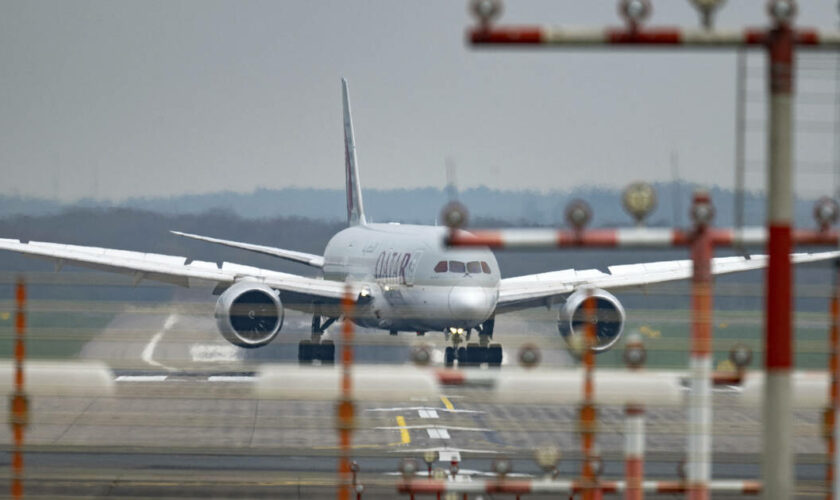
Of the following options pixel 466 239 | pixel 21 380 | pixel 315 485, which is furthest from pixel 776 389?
pixel 315 485

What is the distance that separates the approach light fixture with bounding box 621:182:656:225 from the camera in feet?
18.9

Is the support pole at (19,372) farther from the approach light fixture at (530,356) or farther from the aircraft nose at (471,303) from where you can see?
the aircraft nose at (471,303)

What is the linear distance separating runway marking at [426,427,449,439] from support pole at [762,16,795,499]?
11.5 meters

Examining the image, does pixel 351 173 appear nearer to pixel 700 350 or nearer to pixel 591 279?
pixel 591 279

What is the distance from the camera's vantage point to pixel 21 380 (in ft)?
21.3

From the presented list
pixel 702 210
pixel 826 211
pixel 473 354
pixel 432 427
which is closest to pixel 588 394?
pixel 702 210

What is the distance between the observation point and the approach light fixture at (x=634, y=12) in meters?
5.44

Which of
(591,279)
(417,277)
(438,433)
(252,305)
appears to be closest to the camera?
(438,433)

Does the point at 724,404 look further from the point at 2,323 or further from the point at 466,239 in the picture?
the point at 2,323

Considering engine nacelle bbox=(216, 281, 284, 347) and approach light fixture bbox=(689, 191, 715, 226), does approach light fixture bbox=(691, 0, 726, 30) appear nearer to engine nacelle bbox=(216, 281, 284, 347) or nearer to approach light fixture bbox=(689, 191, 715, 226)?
approach light fixture bbox=(689, 191, 715, 226)

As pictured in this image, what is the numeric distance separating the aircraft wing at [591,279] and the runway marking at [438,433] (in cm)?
695

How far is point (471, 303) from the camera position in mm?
24125

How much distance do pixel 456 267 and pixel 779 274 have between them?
20.0 meters

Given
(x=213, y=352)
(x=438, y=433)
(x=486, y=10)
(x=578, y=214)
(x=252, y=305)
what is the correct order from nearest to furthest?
1. (x=486, y=10)
2. (x=578, y=214)
3. (x=438, y=433)
4. (x=213, y=352)
5. (x=252, y=305)
